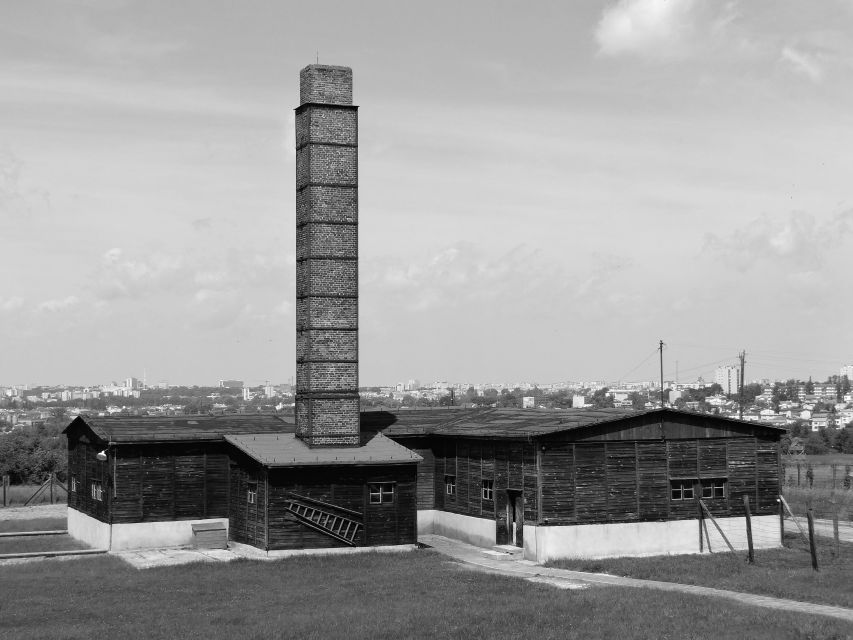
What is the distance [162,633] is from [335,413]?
15935 millimetres

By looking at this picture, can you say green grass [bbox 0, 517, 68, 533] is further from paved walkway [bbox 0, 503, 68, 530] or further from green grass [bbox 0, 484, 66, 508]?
green grass [bbox 0, 484, 66, 508]

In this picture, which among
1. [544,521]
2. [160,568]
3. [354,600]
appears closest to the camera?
[354,600]

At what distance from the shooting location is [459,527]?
42.9 metres

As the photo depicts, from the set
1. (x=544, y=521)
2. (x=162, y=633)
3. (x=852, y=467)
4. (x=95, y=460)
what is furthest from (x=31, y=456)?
(x=852, y=467)

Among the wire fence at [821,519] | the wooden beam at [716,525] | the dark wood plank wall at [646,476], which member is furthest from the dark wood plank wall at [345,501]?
the wire fence at [821,519]

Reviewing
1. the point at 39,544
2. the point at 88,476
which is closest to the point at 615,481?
the point at 88,476

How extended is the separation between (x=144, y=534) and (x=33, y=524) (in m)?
11.1

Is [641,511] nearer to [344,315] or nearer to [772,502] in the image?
[772,502]

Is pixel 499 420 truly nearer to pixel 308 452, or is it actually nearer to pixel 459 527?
pixel 459 527

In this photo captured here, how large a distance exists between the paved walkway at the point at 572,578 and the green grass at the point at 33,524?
16388 mm

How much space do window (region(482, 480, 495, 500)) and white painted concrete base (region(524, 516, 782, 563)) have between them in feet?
10.2

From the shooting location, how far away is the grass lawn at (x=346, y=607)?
2483cm

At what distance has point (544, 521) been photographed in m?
37.3

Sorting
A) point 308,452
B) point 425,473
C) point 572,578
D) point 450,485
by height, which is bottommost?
point 572,578
